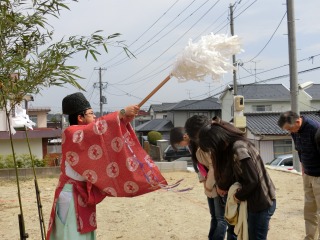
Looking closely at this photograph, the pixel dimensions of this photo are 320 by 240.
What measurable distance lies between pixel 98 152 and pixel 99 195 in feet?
1.08

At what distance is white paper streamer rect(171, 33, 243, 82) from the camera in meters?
2.52

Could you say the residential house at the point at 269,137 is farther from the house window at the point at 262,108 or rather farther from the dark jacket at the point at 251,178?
the dark jacket at the point at 251,178

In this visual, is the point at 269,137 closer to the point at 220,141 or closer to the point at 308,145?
the point at 308,145

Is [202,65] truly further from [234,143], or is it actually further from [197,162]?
[197,162]

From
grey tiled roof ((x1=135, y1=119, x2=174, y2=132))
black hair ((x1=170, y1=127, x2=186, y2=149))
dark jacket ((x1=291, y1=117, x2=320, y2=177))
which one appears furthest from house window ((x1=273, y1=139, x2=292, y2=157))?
black hair ((x1=170, y1=127, x2=186, y2=149))

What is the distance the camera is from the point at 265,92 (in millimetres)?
34625

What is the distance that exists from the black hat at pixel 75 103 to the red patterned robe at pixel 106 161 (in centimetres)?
17

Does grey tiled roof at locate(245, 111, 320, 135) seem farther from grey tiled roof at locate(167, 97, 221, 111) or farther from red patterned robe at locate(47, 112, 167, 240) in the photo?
red patterned robe at locate(47, 112, 167, 240)

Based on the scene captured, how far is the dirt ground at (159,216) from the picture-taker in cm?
522

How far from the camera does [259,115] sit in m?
25.4

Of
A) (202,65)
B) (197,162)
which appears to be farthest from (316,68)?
(202,65)

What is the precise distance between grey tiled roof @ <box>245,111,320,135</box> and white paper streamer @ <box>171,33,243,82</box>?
20421mm

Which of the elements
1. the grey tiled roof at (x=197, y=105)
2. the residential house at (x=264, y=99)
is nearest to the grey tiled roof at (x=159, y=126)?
the grey tiled roof at (x=197, y=105)

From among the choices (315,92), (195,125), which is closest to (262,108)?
(315,92)
